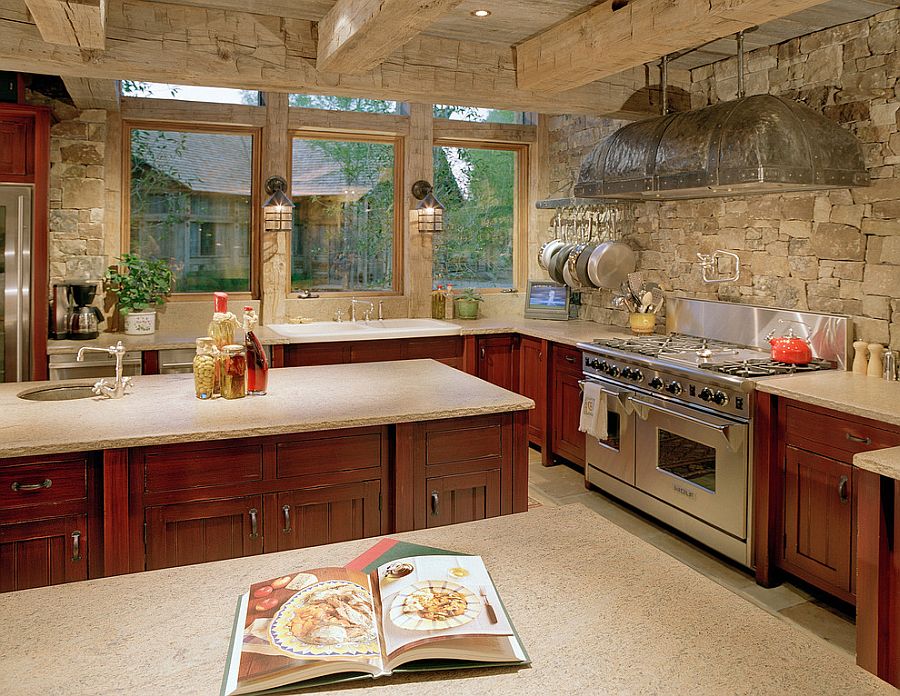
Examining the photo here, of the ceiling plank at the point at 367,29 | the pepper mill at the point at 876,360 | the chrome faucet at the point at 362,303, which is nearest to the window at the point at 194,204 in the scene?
the chrome faucet at the point at 362,303

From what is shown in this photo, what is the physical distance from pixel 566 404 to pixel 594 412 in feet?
1.97

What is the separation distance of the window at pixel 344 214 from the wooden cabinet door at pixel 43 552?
3.51 meters

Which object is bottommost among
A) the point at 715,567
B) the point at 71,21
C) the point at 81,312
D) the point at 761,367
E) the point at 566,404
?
the point at 715,567

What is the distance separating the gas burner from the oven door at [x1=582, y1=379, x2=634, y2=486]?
64 cm

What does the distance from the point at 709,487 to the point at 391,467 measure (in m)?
1.76

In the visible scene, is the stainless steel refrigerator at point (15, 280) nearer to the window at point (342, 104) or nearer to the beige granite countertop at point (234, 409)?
the beige granite countertop at point (234, 409)

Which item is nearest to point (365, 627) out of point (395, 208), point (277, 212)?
point (277, 212)

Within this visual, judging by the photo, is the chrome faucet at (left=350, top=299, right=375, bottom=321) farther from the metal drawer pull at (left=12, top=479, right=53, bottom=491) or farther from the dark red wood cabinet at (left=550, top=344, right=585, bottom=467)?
the metal drawer pull at (left=12, top=479, right=53, bottom=491)

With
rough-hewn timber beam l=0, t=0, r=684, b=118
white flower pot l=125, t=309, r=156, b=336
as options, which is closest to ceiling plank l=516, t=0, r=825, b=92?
rough-hewn timber beam l=0, t=0, r=684, b=118

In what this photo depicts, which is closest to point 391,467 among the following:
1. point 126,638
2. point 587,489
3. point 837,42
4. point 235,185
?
point 126,638

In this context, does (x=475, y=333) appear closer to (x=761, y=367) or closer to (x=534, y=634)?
(x=761, y=367)

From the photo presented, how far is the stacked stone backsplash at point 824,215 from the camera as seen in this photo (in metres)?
Result: 3.44

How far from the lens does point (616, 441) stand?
433cm

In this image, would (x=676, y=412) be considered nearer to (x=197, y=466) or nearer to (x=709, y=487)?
(x=709, y=487)
